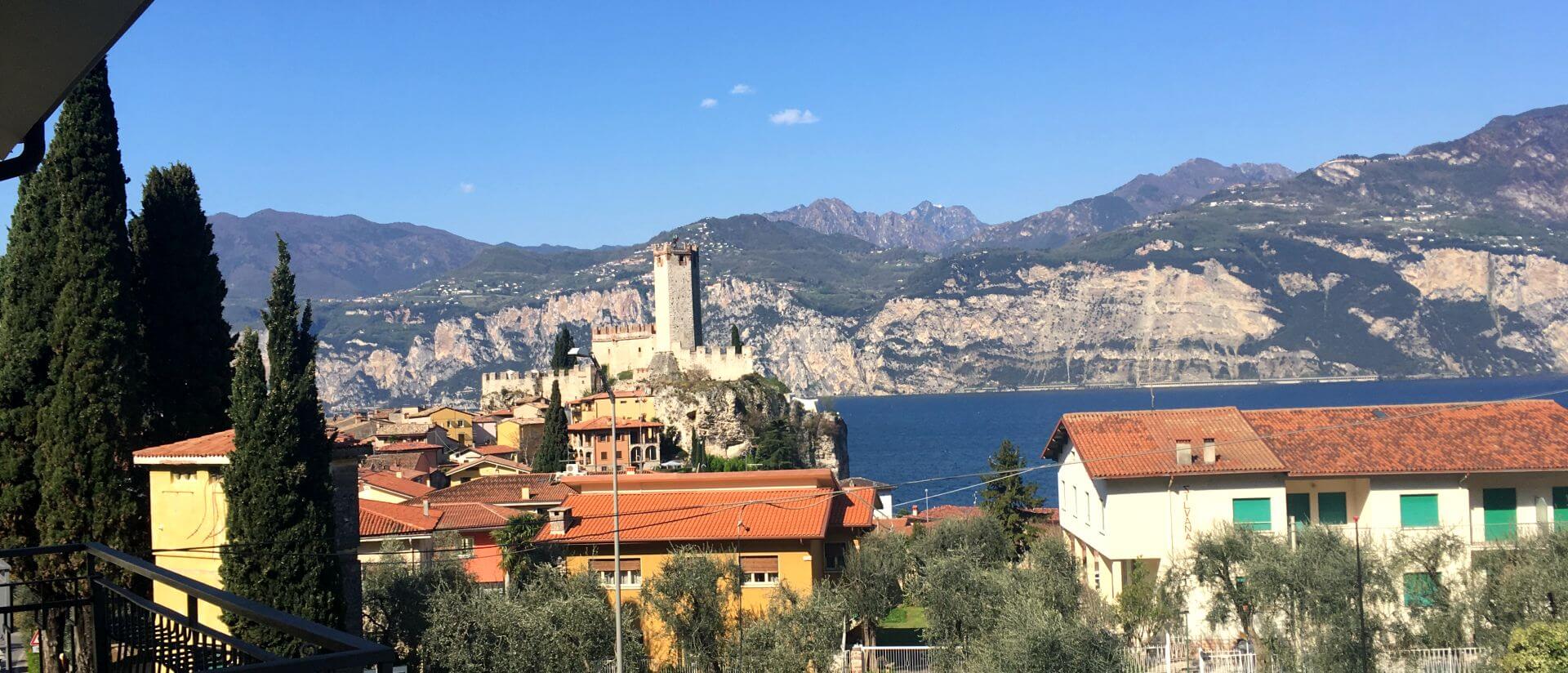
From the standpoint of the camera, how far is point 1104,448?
33875 mm

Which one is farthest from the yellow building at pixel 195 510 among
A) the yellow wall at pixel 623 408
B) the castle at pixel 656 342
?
the castle at pixel 656 342

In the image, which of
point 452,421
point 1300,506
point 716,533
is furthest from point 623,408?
point 1300,506

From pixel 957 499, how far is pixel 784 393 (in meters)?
27.0

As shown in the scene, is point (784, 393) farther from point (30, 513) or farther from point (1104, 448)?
point (30, 513)

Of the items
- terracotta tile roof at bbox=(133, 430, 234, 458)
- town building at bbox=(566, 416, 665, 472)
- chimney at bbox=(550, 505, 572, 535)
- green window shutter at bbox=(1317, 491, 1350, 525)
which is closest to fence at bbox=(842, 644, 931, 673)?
chimney at bbox=(550, 505, 572, 535)

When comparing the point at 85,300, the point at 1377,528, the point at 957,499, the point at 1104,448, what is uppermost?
the point at 85,300

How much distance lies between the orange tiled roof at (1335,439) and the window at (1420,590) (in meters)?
5.03

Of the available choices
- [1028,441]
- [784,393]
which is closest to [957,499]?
[784,393]

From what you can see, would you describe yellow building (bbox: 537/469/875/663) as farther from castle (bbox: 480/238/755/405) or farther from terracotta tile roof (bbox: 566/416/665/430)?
castle (bbox: 480/238/755/405)

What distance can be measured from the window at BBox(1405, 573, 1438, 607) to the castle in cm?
7025

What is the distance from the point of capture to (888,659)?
27.1 m

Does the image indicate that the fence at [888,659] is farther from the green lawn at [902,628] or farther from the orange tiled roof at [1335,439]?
the orange tiled roof at [1335,439]

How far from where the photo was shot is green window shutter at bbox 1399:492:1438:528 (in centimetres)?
3177

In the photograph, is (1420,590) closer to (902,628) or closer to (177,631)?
(902,628)
